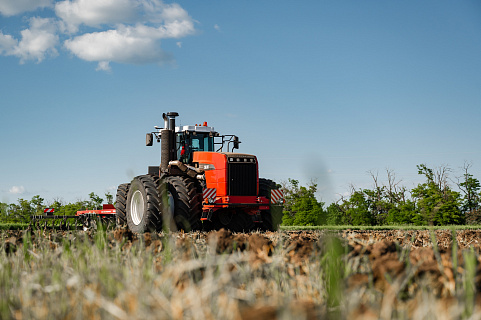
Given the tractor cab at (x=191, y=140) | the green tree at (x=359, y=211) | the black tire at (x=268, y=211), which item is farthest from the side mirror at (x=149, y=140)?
the green tree at (x=359, y=211)

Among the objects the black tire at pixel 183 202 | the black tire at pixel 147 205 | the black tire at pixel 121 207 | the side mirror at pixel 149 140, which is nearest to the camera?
the black tire at pixel 183 202

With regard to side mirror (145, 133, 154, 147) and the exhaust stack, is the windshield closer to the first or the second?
the exhaust stack

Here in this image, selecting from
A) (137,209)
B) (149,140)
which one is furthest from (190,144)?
(137,209)

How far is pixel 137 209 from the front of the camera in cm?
1128

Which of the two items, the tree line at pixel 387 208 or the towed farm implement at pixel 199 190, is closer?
the towed farm implement at pixel 199 190

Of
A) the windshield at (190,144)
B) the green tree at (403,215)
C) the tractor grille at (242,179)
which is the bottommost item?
the green tree at (403,215)

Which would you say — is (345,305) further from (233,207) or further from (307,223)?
(307,223)

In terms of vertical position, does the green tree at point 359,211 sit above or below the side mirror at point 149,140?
below

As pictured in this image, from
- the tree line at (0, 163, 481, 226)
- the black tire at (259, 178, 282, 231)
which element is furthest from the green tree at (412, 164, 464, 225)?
the black tire at (259, 178, 282, 231)

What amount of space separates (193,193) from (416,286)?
7.81m

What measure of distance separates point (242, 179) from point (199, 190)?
105 centimetres

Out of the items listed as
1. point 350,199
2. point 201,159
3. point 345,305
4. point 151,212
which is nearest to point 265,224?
point 201,159

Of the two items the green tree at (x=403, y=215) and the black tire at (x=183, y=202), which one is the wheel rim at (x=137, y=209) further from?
the green tree at (x=403, y=215)

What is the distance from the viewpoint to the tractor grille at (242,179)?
10.9 meters
